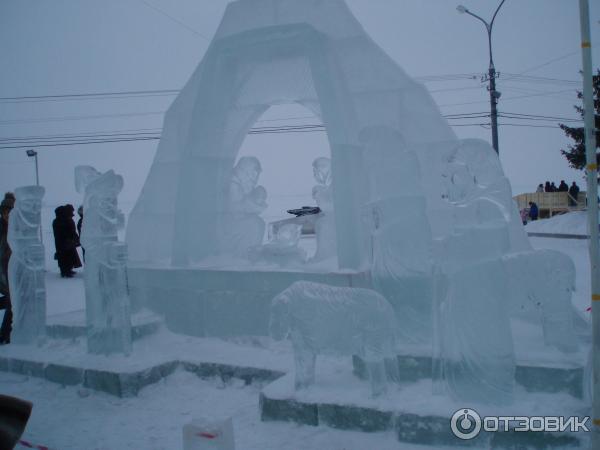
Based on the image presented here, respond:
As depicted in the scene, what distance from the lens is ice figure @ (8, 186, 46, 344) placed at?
6602 millimetres

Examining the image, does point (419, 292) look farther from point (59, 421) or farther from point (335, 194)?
point (59, 421)

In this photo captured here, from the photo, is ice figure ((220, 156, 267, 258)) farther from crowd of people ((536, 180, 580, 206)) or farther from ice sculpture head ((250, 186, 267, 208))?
crowd of people ((536, 180, 580, 206))

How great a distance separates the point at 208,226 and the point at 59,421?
4.06m

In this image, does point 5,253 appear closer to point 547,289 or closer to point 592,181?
point 547,289

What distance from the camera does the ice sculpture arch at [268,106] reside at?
22.7 ft

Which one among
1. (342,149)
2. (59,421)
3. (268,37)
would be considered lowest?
(59,421)

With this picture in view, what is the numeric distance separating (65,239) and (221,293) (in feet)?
23.5

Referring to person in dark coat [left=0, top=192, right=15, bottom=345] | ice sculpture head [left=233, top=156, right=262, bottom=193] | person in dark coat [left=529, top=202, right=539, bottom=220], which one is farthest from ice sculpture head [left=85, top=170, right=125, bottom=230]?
person in dark coat [left=529, top=202, right=539, bottom=220]

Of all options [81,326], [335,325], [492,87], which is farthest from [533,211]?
[335,325]

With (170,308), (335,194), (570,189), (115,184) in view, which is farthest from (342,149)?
(570,189)

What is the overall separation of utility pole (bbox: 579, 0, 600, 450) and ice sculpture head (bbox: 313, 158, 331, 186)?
5.87 meters

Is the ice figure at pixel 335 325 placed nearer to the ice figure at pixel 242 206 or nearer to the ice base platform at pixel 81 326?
the ice base platform at pixel 81 326

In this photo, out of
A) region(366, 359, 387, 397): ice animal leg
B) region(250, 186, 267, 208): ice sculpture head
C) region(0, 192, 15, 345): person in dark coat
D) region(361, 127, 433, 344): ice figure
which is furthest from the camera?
region(250, 186, 267, 208): ice sculpture head

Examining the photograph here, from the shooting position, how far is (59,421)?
15.8 feet
